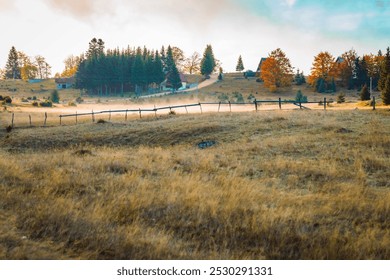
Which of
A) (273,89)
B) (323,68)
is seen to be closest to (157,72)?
(273,89)

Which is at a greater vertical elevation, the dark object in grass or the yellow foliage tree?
the yellow foliage tree

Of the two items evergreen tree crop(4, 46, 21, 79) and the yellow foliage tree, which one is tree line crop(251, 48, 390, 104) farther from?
evergreen tree crop(4, 46, 21, 79)

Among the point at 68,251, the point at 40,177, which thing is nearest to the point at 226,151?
the point at 40,177

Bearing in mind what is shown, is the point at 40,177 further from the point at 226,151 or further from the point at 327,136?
the point at 327,136

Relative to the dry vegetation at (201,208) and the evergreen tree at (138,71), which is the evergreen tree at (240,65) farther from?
the dry vegetation at (201,208)

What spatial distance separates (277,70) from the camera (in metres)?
86.6

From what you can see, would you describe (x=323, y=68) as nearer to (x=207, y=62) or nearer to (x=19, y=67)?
(x=207, y=62)

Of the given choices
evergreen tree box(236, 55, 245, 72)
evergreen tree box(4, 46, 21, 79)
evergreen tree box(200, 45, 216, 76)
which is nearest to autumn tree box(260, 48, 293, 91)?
evergreen tree box(200, 45, 216, 76)

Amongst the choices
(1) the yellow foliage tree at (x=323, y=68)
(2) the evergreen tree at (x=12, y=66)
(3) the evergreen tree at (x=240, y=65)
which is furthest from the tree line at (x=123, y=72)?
(2) the evergreen tree at (x=12, y=66)

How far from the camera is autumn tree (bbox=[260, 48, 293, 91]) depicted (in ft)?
282

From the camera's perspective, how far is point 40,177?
30.9 ft

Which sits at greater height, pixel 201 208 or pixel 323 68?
pixel 323 68

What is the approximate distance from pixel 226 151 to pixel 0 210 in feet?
37.2

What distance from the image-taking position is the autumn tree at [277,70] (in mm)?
86062
